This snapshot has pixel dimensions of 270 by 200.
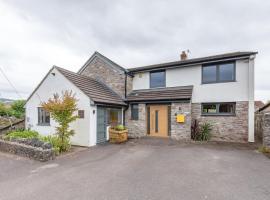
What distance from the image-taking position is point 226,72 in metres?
11.3

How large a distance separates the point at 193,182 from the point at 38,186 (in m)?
4.51

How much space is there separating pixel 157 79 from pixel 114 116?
4.82 m

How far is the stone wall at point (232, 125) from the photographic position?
34.7 feet

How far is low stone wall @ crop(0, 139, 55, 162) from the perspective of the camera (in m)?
7.10

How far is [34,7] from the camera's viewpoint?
8930 mm

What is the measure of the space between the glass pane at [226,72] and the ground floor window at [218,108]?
179 cm

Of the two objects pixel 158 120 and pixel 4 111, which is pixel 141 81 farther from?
pixel 4 111

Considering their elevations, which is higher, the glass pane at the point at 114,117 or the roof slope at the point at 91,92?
the roof slope at the point at 91,92

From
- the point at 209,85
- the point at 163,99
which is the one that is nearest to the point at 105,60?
the point at 163,99

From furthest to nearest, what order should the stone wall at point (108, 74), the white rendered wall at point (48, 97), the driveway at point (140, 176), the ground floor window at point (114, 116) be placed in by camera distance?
1. the stone wall at point (108, 74)
2. the ground floor window at point (114, 116)
3. the white rendered wall at point (48, 97)
4. the driveway at point (140, 176)

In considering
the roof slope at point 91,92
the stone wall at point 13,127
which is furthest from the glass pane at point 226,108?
the stone wall at point 13,127

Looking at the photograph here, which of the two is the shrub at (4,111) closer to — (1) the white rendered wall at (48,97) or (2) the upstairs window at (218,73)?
(1) the white rendered wall at (48,97)

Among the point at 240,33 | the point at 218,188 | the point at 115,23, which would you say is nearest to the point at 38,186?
the point at 218,188

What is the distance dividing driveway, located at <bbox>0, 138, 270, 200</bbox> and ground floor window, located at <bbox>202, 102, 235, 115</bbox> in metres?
3.78
